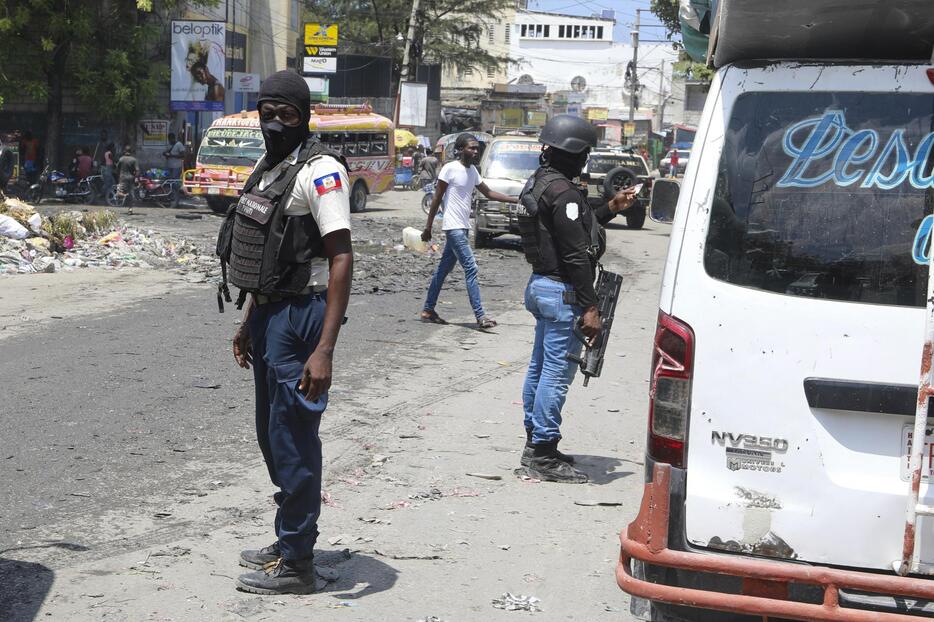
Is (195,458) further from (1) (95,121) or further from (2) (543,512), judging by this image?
(1) (95,121)

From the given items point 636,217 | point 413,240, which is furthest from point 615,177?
point 636,217

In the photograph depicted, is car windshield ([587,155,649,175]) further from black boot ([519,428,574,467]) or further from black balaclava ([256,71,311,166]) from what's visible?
black balaclava ([256,71,311,166])

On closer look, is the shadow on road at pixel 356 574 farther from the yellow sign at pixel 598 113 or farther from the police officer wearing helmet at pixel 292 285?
the yellow sign at pixel 598 113

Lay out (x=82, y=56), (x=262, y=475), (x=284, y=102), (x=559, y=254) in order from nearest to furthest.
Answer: (x=284, y=102), (x=559, y=254), (x=262, y=475), (x=82, y=56)

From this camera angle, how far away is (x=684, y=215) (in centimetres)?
362

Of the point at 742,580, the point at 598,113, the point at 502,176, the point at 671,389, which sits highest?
the point at 598,113

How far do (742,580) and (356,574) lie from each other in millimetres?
2016

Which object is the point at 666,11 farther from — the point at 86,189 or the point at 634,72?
the point at 634,72

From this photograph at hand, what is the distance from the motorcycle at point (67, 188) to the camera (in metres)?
27.7

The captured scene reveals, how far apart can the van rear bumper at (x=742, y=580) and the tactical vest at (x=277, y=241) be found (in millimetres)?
1594

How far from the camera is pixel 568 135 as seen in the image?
604 centimetres

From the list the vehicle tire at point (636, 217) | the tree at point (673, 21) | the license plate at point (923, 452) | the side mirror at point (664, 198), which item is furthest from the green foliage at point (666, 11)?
the license plate at point (923, 452)


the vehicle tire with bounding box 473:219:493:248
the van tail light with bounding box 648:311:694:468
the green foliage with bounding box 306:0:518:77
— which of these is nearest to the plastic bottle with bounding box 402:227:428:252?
the vehicle tire with bounding box 473:219:493:248

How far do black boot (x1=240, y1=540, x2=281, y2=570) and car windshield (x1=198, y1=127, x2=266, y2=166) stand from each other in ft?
72.0
